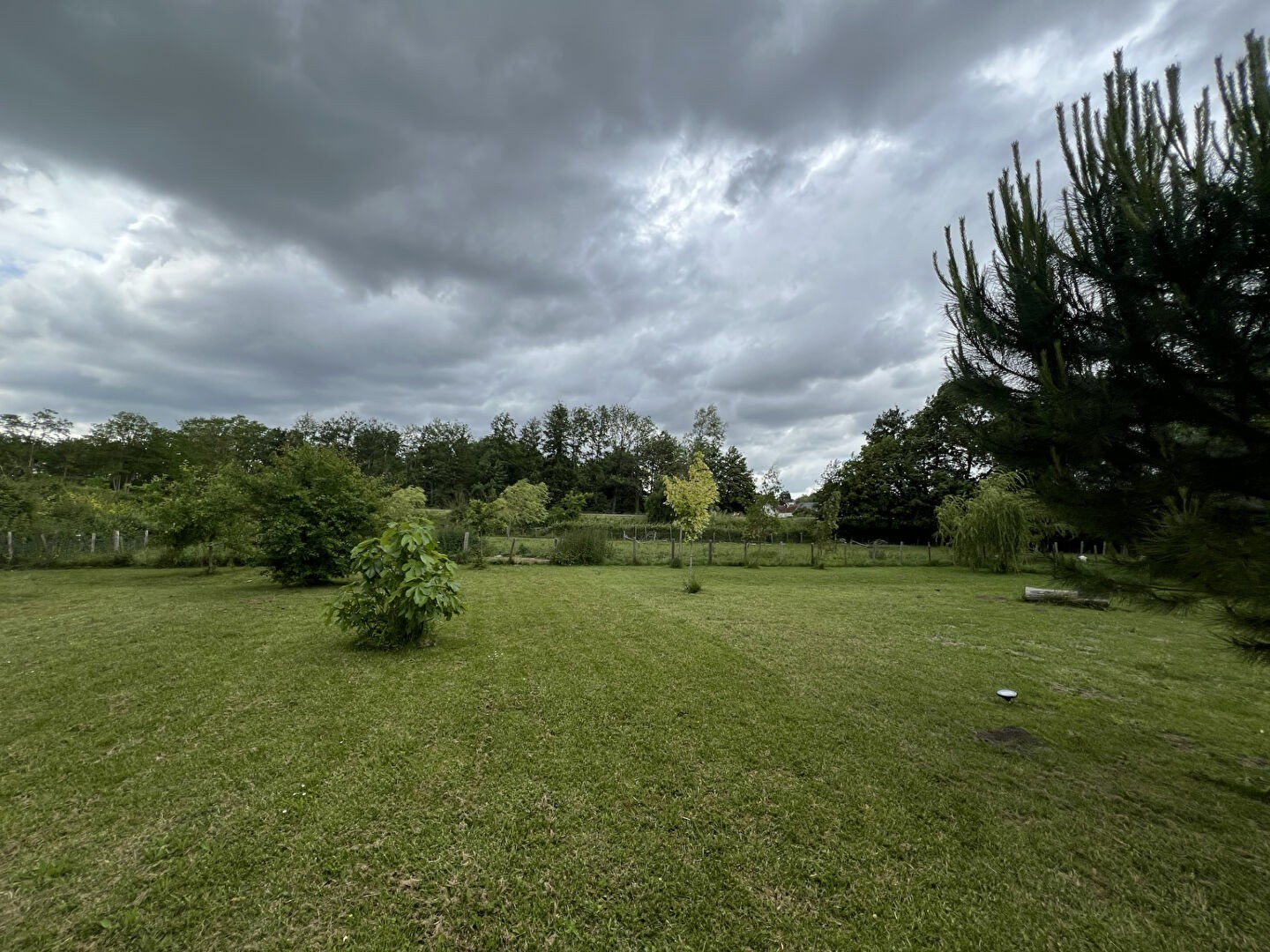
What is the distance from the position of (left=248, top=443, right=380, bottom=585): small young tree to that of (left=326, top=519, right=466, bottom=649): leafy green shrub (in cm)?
586

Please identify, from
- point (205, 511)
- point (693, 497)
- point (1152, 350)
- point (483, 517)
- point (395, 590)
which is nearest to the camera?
point (1152, 350)

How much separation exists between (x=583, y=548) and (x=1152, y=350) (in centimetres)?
1702

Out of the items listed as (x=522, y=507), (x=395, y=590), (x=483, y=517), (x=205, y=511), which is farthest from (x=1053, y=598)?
(x=522, y=507)

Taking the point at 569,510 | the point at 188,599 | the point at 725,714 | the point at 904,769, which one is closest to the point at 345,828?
the point at 725,714

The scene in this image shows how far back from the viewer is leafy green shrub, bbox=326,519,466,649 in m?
5.80

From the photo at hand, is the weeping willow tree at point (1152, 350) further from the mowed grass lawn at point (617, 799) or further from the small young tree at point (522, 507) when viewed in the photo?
the small young tree at point (522, 507)

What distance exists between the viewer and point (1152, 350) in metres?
2.84

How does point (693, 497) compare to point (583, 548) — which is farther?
point (583, 548)

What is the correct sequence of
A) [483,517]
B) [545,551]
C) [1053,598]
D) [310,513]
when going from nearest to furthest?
[310,513] < [1053,598] < [545,551] < [483,517]

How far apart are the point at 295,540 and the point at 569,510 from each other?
26.9 meters

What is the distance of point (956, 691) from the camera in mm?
5047

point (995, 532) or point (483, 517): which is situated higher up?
point (483, 517)

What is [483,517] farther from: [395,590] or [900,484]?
[900,484]

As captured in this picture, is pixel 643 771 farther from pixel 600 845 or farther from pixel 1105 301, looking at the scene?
pixel 1105 301
